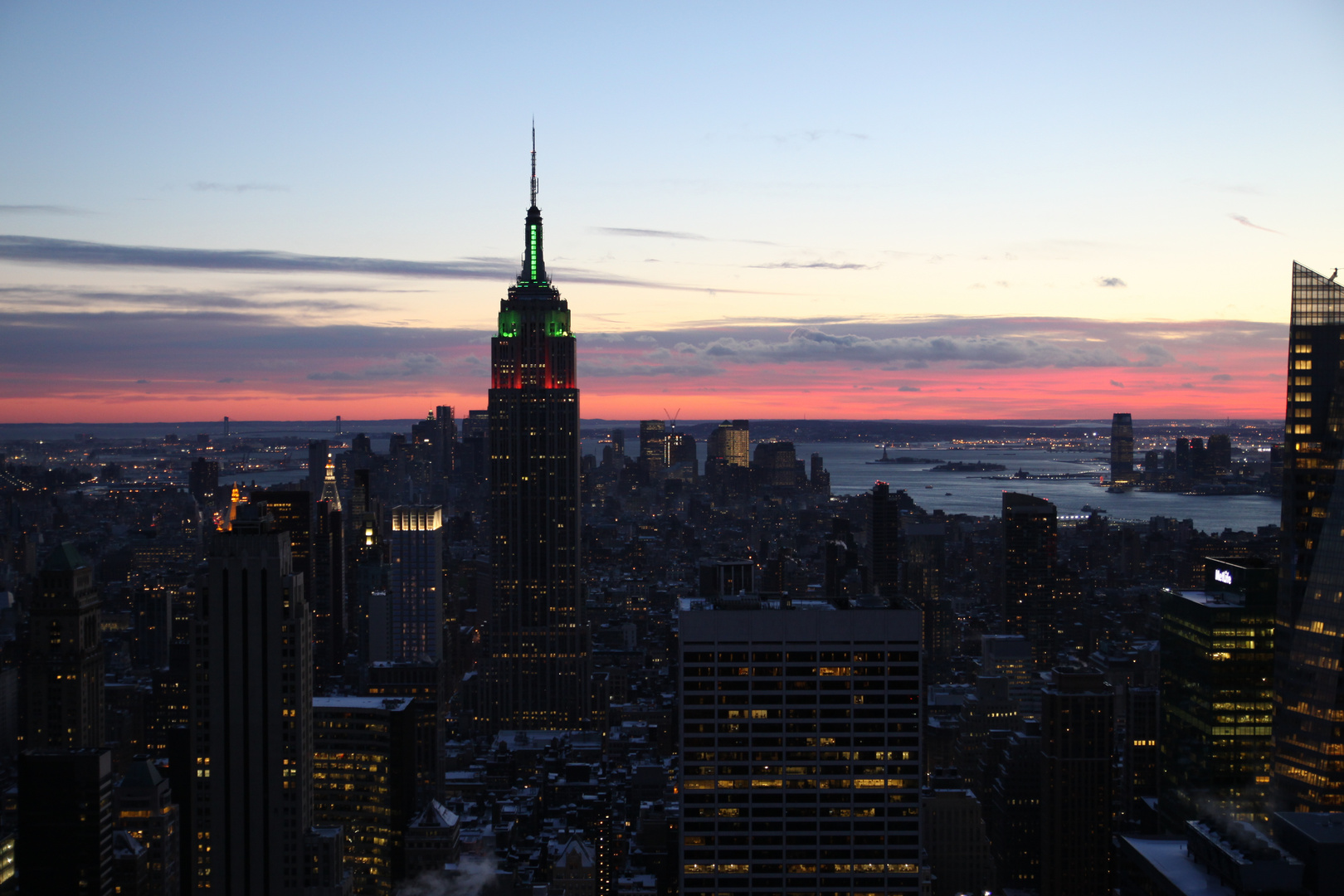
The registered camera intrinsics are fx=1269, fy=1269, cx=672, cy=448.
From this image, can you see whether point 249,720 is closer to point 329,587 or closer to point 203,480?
point 329,587

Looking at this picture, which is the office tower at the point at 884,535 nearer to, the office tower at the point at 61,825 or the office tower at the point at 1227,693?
the office tower at the point at 1227,693

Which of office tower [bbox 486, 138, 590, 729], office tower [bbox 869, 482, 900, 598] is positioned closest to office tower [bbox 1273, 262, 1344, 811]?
office tower [bbox 486, 138, 590, 729]

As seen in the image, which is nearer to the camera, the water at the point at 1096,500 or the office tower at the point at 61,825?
the office tower at the point at 61,825

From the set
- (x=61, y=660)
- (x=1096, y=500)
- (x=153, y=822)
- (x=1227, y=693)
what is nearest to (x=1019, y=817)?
(x=1227, y=693)

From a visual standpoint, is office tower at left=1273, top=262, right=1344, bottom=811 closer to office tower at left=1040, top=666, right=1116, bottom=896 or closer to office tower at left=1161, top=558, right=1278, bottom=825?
office tower at left=1161, top=558, right=1278, bottom=825

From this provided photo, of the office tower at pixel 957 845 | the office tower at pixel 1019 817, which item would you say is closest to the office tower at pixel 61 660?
the office tower at pixel 957 845

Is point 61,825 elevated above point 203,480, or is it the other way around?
point 203,480
